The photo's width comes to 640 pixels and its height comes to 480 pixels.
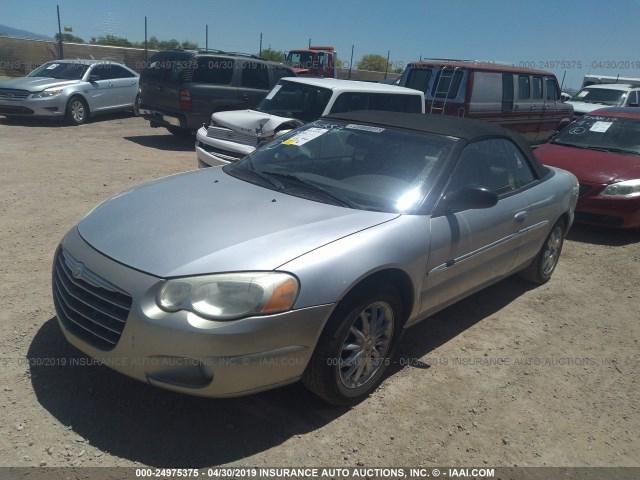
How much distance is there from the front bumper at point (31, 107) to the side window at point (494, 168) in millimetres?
10502

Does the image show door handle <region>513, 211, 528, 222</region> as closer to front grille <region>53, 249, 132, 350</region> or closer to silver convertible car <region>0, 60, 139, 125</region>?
front grille <region>53, 249, 132, 350</region>

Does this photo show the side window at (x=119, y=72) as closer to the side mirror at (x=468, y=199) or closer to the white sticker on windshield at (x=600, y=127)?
the white sticker on windshield at (x=600, y=127)

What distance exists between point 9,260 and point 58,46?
20.1 m

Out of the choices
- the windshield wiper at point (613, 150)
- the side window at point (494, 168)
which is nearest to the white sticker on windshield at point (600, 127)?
the windshield wiper at point (613, 150)

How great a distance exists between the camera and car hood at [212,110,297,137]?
729 centimetres

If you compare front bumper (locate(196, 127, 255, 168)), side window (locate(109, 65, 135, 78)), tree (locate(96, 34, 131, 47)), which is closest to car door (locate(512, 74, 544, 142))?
front bumper (locate(196, 127, 255, 168))

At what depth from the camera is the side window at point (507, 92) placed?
10430mm

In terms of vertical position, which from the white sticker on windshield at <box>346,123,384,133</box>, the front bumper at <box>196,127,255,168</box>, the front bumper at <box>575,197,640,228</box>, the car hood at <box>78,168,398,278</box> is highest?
the white sticker on windshield at <box>346,123,384,133</box>

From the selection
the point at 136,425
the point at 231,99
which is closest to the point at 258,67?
the point at 231,99

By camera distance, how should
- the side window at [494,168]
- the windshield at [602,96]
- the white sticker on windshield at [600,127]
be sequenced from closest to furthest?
the side window at [494,168] < the white sticker on windshield at [600,127] < the windshield at [602,96]

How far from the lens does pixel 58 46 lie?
69.2 ft

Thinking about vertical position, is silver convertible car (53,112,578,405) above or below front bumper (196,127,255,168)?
above

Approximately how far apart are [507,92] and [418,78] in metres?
1.84

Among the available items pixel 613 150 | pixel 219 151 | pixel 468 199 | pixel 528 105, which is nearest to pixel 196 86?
pixel 219 151
